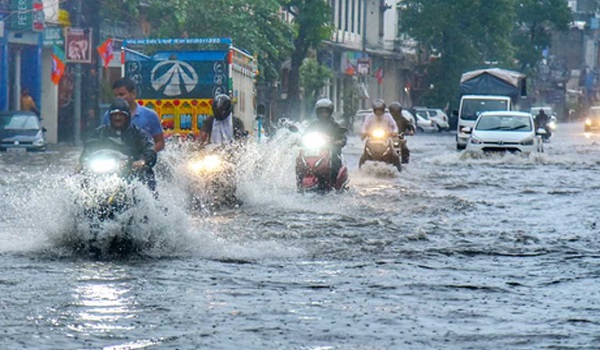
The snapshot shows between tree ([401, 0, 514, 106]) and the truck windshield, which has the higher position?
tree ([401, 0, 514, 106])

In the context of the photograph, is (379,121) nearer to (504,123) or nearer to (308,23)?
(504,123)

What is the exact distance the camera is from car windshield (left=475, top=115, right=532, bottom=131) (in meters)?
36.0

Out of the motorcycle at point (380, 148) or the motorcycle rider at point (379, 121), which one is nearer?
the motorcycle rider at point (379, 121)

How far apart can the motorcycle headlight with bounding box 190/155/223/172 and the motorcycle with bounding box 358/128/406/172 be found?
26.4 ft

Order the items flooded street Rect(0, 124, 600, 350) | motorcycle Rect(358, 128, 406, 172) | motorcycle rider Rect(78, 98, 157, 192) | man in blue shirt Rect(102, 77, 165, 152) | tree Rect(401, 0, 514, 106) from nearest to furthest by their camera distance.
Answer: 1. flooded street Rect(0, 124, 600, 350)
2. motorcycle rider Rect(78, 98, 157, 192)
3. man in blue shirt Rect(102, 77, 165, 152)
4. motorcycle Rect(358, 128, 406, 172)
5. tree Rect(401, 0, 514, 106)

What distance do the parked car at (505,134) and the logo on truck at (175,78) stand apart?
32.5ft

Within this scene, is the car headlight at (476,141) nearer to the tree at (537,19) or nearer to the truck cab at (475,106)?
the truck cab at (475,106)

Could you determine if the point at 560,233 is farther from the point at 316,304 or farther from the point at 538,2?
the point at 538,2

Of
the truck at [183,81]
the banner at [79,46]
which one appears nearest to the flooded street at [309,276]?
the truck at [183,81]

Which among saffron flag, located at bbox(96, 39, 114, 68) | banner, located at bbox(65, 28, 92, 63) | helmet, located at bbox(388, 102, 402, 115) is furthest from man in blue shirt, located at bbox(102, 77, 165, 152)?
banner, located at bbox(65, 28, 92, 63)

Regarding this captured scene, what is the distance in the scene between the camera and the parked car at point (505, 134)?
35.2m

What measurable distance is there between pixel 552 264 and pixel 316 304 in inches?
134

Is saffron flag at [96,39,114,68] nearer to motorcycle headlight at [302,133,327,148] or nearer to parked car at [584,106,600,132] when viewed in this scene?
motorcycle headlight at [302,133,327,148]

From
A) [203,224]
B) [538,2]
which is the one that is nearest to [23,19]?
[203,224]
